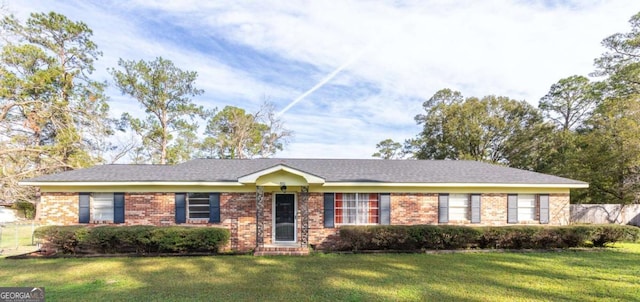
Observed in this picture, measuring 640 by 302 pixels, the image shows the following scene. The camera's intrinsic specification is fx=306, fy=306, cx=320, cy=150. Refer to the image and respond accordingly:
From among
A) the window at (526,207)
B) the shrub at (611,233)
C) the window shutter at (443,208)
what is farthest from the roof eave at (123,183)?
the shrub at (611,233)

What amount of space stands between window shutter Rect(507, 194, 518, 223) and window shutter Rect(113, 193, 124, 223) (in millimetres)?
15775

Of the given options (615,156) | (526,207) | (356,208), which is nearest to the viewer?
(356,208)

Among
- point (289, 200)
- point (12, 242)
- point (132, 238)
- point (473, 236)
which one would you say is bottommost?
point (12, 242)

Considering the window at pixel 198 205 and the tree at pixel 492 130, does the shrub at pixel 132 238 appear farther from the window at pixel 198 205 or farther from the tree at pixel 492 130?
the tree at pixel 492 130

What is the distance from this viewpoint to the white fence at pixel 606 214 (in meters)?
17.9

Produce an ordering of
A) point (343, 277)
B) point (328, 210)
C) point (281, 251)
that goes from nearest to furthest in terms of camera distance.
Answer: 1. point (343, 277)
2. point (281, 251)
3. point (328, 210)

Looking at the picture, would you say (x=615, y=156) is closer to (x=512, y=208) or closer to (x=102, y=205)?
(x=512, y=208)

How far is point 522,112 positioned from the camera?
2925cm

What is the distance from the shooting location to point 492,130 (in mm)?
29328

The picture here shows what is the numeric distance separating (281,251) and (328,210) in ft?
8.50

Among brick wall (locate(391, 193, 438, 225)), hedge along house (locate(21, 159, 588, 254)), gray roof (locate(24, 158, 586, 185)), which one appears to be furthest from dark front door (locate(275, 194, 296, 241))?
brick wall (locate(391, 193, 438, 225))

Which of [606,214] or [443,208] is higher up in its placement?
[443,208]

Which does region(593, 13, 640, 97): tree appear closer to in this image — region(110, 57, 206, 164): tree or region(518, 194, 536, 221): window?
region(518, 194, 536, 221): window

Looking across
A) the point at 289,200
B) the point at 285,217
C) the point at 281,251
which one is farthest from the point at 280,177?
the point at 281,251
